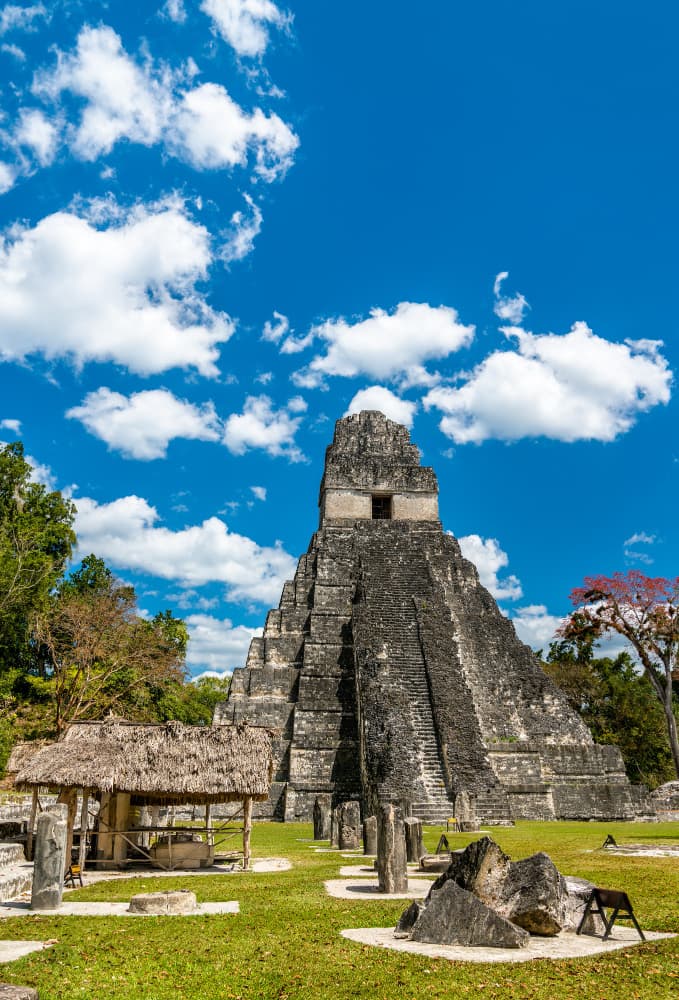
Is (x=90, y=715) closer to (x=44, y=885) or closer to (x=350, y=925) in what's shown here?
(x=44, y=885)

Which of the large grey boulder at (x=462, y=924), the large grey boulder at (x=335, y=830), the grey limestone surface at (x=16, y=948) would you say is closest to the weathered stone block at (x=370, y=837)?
the large grey boulder at (x=335, y=830)

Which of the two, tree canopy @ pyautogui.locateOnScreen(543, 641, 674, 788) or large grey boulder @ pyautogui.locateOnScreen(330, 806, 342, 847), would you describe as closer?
large grey boulder @ pyautogui.locateOnScreen(330, 806, 342, 847)

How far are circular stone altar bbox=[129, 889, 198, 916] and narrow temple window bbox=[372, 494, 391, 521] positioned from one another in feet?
71.2

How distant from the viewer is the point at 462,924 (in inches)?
235

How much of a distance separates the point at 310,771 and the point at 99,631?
8432mm

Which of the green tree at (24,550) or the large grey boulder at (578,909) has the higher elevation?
the green tree at (24,550)

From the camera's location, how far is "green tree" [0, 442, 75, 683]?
24391 millimetres

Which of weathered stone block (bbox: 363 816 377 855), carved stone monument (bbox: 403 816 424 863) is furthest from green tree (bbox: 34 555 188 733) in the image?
carved stone monument (bbox: 403 816 424 863)

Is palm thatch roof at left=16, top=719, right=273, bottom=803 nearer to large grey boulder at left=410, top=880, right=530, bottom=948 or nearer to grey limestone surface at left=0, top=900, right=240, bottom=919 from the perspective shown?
grey limestone surface at left=0, top=900, right=240, bottom=919

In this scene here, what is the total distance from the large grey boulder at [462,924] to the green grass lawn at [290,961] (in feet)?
1.87

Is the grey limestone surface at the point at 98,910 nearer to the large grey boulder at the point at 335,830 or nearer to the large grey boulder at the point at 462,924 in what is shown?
the large grey boulder at the point at 462,924

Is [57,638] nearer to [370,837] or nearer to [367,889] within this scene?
[370,837]

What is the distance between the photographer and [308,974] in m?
5.09

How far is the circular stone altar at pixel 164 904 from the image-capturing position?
290 inches
